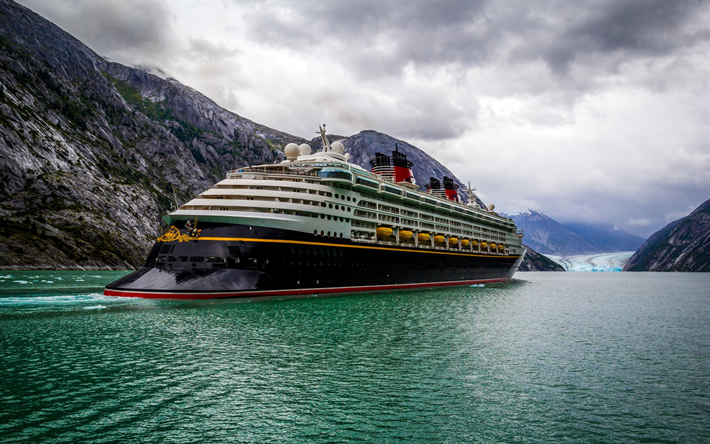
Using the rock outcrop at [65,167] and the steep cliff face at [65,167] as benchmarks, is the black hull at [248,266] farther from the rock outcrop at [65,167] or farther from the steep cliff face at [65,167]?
the steep cliff face at [65,167]

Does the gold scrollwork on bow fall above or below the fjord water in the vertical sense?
above

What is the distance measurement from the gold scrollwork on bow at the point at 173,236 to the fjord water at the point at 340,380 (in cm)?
1022

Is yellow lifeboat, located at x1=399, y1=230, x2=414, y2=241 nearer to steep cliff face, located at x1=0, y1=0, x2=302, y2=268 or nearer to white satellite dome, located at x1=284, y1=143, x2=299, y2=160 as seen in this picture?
white satellite dome, located at x1=284, y1=143, x2=299, y2=160

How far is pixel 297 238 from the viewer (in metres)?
37.6

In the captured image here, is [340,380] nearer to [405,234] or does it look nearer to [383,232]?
[383,232]

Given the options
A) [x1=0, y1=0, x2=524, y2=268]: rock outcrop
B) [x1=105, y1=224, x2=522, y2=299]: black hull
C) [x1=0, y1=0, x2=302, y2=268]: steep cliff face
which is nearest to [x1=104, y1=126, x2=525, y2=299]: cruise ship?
[x1=105, y1=224, x2=522, y2=299]: black hull

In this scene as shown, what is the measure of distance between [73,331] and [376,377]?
1597cm

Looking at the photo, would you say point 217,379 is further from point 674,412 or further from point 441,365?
point 674,412

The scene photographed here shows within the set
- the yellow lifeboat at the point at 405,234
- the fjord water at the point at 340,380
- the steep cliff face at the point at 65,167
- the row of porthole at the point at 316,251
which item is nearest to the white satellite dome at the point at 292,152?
the row of porthole at the point at 316,251

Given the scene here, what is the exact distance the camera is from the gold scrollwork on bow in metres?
34.6

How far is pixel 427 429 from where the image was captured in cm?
955

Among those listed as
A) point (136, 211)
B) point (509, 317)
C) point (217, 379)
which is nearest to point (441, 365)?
point (217, 379)

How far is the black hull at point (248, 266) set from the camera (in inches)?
1291

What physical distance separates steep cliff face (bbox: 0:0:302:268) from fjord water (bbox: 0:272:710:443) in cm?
8911
